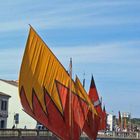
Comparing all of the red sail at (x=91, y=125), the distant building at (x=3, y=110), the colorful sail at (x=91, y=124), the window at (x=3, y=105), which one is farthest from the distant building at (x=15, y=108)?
the colorful sail at (x=91, y=124)

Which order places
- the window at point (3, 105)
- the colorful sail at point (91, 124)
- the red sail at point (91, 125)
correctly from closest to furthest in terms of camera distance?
the colorful sail at point (91, 124)
the red sail at point (91, 125)
the window at point (3, 105)

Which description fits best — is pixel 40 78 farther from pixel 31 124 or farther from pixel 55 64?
pixel 31 124

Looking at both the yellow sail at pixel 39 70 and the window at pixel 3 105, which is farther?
the window at pixel 3 105

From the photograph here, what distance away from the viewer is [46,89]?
34.1 metres

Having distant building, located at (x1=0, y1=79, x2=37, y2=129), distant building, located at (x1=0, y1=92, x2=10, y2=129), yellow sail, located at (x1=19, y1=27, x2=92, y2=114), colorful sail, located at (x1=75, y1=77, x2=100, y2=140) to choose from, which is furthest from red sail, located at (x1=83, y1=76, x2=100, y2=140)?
distant building, located at (x1=0, y1=79, x2=37, y2=129)

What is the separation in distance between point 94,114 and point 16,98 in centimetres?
6522

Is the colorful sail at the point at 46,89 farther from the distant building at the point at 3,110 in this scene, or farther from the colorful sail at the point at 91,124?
the distant building at the point at 3,110

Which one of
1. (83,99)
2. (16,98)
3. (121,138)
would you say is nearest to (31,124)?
(16,98)

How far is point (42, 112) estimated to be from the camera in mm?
33469

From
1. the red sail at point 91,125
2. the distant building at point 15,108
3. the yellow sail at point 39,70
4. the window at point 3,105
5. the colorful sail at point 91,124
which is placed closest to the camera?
the yellow sail at point 39,70

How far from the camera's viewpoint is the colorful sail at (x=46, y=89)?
32250 millimetres

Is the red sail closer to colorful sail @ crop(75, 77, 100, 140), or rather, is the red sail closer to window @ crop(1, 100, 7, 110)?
colorful sail @ crop(75, 77, 100, 140)

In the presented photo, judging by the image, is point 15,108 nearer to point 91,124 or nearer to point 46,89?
point 91,124

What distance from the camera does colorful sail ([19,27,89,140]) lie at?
32.2 meters
